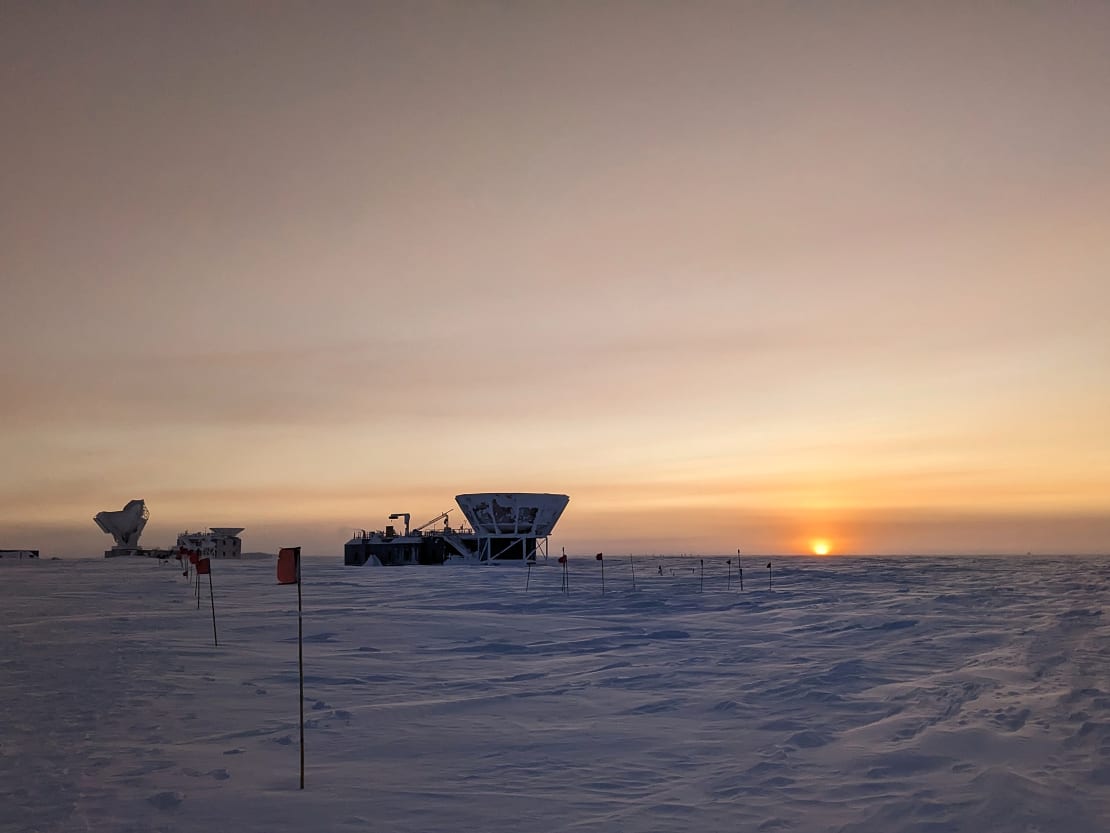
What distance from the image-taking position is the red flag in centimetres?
1161

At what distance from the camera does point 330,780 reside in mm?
10203

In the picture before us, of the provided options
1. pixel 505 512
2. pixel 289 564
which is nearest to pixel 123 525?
pixel 505 512

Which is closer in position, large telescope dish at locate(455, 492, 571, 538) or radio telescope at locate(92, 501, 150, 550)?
large telescope dish at locate(455, 492, 571, 538)

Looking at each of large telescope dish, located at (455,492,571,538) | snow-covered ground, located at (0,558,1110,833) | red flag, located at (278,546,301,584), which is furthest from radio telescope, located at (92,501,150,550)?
red flag, located at (278,546,301,584)

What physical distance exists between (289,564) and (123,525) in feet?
481

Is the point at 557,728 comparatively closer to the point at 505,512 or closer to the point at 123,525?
the point at 505,512

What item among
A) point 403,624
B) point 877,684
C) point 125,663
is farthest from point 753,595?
point 125,663

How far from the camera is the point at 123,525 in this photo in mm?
140500

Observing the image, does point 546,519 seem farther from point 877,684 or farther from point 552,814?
point 552,814

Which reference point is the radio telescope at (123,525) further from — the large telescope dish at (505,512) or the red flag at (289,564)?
the red flag at (289,564)

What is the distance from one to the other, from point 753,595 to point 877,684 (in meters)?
28.9

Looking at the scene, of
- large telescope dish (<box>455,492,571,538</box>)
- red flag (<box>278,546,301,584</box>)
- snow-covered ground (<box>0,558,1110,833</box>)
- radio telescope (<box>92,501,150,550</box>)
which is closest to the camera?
snow-covered ground (<box>0,558,1110,833</box>)

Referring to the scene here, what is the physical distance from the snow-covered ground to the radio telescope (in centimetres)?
12735

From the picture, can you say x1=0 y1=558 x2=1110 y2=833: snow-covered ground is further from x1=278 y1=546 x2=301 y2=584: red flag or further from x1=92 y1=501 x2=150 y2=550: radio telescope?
x1=92 y1=501 x2=150 y2=550: radio telescope
